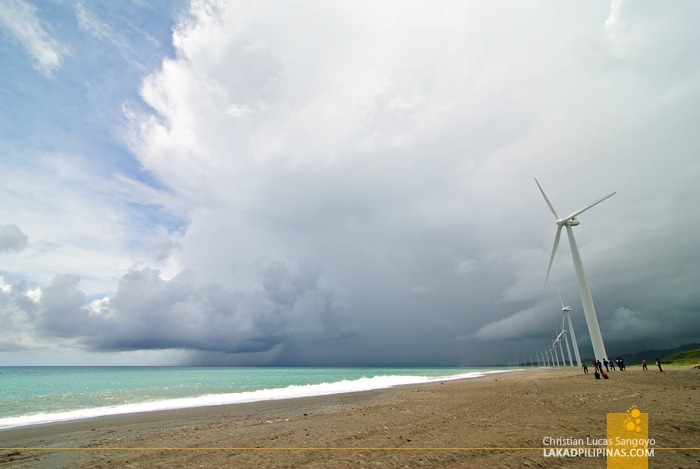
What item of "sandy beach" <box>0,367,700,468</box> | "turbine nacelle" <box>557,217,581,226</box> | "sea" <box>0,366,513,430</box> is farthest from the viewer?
"turbine nacelle" <box>557,217,581,226</box>

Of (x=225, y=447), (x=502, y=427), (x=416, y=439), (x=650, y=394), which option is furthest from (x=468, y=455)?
(x=650, y=394)

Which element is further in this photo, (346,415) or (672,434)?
(346,415)

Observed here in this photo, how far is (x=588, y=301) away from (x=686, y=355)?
94112 mm

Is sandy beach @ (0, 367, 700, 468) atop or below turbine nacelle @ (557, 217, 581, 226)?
below

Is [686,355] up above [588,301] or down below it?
below

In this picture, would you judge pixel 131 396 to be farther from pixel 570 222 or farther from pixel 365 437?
pixel 570 222

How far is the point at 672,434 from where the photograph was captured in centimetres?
1173

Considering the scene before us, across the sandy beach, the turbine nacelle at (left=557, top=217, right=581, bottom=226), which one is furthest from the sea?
the turbine nacelle at (left=557, top=217, right=581, bottom=226)

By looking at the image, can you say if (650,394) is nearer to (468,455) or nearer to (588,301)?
(468,455)

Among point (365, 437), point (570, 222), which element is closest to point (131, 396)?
point (365, 437)

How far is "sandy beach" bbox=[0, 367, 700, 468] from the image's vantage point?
33.3ft

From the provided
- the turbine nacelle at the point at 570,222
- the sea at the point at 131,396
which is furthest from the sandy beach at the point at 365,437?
the turbine nacelle at the point at 570,222

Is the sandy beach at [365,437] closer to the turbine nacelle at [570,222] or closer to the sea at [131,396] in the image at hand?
the sea at [131,396]

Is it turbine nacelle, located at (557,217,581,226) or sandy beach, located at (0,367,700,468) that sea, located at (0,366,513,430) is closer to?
sandy beach, located at (0,367,700,468)
